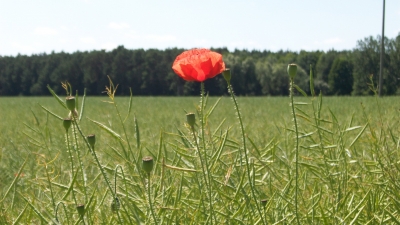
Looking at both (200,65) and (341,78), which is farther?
(341,78)

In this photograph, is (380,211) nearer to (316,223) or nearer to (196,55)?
(316,223)

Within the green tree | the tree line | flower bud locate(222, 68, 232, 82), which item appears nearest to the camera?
flower bud locate(222, 68, 232, 82)

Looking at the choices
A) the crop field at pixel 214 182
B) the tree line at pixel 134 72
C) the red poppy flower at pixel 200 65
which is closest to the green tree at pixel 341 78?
the tree line at pixel 134 72

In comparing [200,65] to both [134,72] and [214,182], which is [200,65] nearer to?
[214,182]

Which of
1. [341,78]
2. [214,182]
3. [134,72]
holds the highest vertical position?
[134,72]

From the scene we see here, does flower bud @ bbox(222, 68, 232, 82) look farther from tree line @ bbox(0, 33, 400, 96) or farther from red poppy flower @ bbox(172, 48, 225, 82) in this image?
tree line @ bbox(0, 33, 400, 96)

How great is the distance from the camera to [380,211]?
1.20 meters

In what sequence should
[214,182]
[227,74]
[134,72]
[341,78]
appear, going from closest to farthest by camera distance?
[227,74]
[214,182]
[341,78]
[134,72]

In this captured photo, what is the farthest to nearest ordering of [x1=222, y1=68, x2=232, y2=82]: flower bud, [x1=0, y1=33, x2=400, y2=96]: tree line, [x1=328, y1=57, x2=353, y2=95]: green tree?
1. [x1=0, y1=33, x2=400, y2=96]: tree line
2. [x1=328, y1=57, x2=353, y2=95]: green tree
3. [x1=222, y1=68, x2=232, y2=82]: flower bud

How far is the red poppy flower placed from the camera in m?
0.89

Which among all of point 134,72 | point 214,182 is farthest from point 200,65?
point 134,72

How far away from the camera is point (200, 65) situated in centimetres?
90

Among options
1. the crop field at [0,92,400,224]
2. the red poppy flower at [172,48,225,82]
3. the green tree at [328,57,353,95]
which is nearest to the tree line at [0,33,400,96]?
the green tree at [328,57,353,95]

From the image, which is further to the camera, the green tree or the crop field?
the green tree
